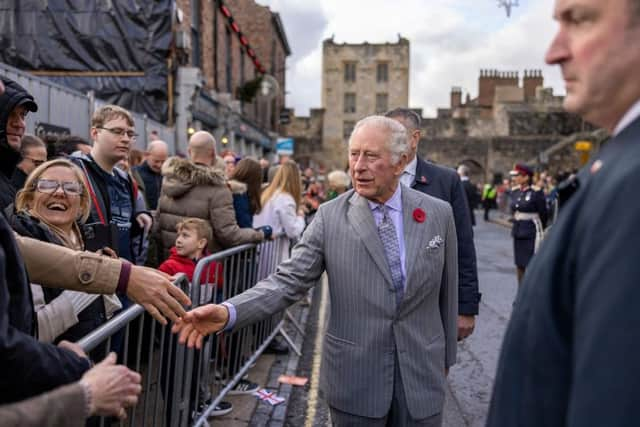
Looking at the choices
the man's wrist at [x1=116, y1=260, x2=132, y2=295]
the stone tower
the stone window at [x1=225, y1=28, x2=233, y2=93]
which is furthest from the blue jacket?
the stone tower

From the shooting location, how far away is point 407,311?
259 cm

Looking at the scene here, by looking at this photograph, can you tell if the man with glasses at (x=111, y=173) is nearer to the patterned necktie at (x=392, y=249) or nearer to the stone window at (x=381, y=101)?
the patterned necktie at (x=392, y=249)

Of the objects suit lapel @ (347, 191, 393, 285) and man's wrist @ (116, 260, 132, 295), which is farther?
suit lapel @ (347, 191, 393, 285)

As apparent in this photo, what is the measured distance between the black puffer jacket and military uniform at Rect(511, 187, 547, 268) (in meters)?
7.09

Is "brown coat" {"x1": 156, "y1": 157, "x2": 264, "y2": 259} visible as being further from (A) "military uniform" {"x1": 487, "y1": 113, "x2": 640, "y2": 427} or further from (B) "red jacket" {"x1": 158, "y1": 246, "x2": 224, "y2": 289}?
(A) "military uniform" {"x1": 487, "y1": 113, "x2": 640, "y2": 427}

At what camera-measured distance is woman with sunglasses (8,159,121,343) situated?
2.67 m

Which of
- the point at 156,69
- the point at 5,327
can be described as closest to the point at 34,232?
the point at 5,327

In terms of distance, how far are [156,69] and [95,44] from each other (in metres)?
1.52

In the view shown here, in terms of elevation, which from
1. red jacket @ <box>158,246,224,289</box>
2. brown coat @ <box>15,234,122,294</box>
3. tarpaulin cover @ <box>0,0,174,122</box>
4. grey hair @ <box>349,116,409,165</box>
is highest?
tarpaulin cover @ <box>0,0,174,122</box>

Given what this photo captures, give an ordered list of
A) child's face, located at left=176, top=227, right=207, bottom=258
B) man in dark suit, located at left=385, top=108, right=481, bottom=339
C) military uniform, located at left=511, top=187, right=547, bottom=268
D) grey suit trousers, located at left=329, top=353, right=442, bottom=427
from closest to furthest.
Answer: grey suit trousers, located at left=329, top=353, right=442, bottom=427
man in dark suit, located at left=385, top=108, right=481, bottom=339
child's face, located at left=176, top=227, right=207, bottom=258
military uniform, located at left=511, top=187, right=547, bottom=268

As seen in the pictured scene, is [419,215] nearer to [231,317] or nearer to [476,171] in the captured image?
[231,317]

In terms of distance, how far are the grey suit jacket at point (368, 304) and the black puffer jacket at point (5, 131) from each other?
1516mm

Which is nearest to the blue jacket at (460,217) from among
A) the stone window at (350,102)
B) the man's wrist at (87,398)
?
the man's wrist at (87,398)

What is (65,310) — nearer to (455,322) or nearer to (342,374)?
(342,374)
